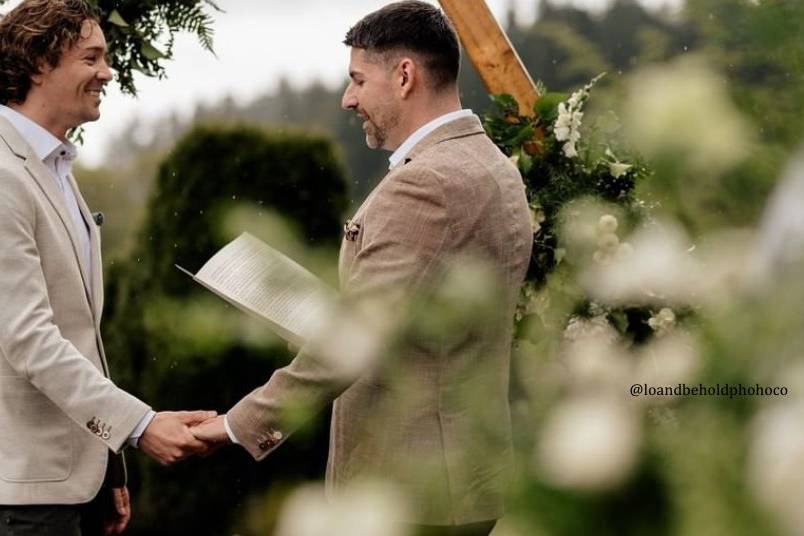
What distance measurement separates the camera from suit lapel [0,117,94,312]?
7.73 feet

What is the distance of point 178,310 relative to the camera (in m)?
0.78

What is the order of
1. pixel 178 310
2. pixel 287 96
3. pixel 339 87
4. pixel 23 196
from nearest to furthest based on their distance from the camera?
pixel 178 310, pixel 23 196, pixel 339 87, pixel 287 96

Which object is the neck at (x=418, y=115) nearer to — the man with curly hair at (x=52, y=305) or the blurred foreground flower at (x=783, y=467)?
the man with curly hair at (x=52, y=305)

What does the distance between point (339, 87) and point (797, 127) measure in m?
6.77

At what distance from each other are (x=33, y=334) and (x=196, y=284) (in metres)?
2.49

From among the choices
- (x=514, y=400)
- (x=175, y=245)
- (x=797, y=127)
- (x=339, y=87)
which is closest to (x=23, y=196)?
(x=514, y=400)

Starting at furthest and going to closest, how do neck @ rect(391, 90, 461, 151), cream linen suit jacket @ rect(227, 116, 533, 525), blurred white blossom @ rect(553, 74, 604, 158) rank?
blurred white blossom @ rect(553, 74, 604, 158) → neck @ rect(391, 90, 461, 151) → cream linen suit jacket @ rect(227, 116, 533, 525)

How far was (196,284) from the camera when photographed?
15.6 ft

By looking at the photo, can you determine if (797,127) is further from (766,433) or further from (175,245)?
(175,245)

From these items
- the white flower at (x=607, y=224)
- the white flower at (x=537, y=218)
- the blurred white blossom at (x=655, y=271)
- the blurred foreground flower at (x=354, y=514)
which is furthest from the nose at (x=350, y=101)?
the blurred foreground flower at (x=354, y=514)

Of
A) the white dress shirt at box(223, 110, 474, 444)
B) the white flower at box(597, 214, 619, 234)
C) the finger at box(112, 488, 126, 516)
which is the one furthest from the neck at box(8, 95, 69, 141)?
the white flower at box(597, 214, 619, 234)

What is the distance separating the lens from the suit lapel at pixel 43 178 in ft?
7.73

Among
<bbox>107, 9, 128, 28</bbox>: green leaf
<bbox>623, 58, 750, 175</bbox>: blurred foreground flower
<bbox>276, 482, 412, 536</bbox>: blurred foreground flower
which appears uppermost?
<bbox>623, 58, 750, 175</bbox>: blurred foreground flower

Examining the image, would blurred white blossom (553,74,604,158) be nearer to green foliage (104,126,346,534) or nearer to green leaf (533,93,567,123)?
green leaf (533,93,567,123)
